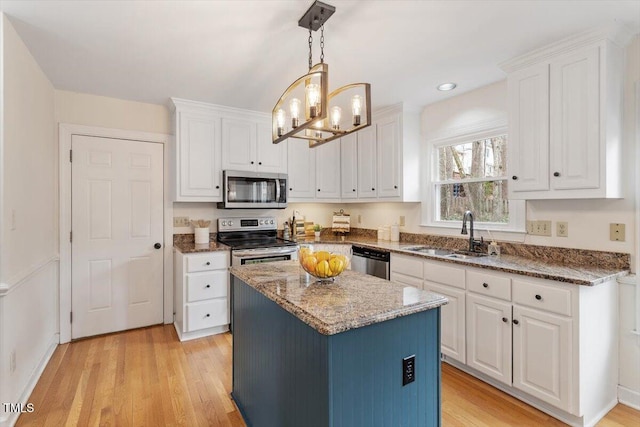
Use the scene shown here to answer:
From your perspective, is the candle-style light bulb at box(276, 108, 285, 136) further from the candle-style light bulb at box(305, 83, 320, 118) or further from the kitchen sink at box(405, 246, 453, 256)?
the kitchen sink at box(405, 246, 453, 256)

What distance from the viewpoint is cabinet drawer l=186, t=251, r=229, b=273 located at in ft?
10.5

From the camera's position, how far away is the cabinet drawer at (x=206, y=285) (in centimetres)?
319

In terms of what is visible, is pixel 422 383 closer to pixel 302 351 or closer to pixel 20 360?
pixel 302 351

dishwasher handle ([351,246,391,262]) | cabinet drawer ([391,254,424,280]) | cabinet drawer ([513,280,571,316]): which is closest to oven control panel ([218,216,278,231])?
dishwasher handle ([351,246,391,262])

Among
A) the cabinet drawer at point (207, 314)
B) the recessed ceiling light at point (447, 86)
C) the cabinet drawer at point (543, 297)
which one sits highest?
the recessed ceiling light at point (447, 86)

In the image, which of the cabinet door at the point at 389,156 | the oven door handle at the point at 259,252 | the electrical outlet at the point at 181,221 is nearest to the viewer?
the oven door handle at the point at 259,252

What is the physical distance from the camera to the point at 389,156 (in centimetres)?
366

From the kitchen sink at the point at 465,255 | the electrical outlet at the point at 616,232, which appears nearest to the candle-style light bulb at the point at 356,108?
the kitchen sink at the point at 465,255

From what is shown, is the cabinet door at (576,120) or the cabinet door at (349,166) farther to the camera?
the cabinet door at (349,166)

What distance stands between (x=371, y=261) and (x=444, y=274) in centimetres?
93

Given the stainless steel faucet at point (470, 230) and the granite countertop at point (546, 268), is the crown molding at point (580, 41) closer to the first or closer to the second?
the stainless steel faucet at point (470, 230)

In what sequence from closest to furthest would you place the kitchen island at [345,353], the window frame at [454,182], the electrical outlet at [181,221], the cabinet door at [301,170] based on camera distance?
the kitchen island at [345,353] < the window frame at [454,182] < the electrical outlet at [181,221] < the cabinet door at [301,170]

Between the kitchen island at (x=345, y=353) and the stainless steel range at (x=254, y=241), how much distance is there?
1630 millimetres

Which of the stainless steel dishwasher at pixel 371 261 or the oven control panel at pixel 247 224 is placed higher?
the oven control panel at pixel 247 224
